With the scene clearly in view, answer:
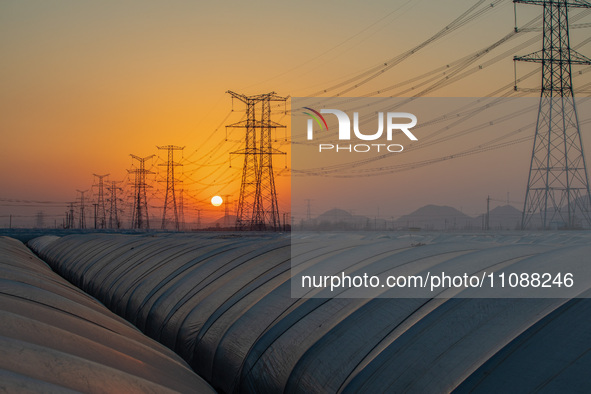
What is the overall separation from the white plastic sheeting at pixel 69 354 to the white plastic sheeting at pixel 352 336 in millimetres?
1015

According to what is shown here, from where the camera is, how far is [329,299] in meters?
6.23

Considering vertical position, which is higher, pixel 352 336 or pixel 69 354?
pixel 69 354

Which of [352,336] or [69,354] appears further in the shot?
[352,336]

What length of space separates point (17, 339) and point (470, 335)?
→ 3335 millimetres

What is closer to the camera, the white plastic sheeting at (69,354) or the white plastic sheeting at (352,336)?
the white plastic sheeting at (69,354)

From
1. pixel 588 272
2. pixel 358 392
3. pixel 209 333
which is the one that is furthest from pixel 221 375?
pixel 588 272

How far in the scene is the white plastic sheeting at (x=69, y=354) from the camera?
3.30 m

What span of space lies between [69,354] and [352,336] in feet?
8.33

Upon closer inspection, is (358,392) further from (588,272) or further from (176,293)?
(176,293)

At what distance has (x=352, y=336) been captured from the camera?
523cm

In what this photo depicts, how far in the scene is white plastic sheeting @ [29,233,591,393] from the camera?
12.6ft

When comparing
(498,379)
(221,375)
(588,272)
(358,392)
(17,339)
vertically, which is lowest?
(221,375)

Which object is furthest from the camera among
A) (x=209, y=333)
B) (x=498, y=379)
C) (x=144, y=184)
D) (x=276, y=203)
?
(x=144, y=184)

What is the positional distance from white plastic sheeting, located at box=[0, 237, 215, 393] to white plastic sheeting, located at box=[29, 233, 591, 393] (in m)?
1.01
